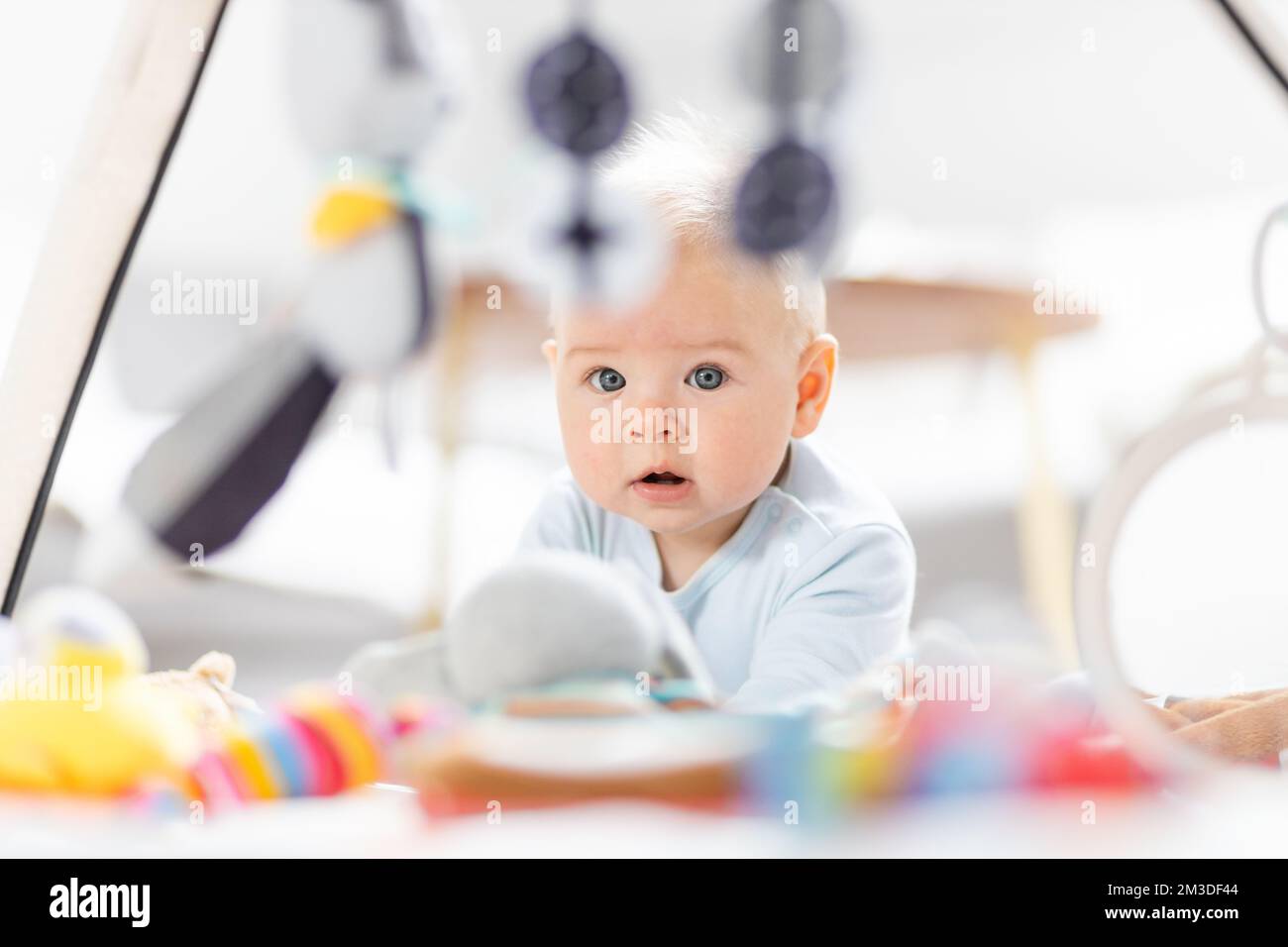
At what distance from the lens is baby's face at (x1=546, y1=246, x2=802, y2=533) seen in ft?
2.27

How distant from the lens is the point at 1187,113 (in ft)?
4.09

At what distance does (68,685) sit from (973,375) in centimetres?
101

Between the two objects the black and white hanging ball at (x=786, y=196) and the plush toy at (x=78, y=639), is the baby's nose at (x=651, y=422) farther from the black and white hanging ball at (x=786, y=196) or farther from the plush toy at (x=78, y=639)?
the plush toy at (x=78, y=639)

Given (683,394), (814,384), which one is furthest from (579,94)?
(814,384)

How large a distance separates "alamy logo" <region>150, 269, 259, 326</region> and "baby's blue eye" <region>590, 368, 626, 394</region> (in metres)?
0.25

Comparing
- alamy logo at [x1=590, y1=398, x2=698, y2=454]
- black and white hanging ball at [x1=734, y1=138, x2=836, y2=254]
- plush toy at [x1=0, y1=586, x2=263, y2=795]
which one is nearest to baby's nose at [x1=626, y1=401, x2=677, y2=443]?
alamy logo at [x1=590, y1=398, x2=698, y2=454]

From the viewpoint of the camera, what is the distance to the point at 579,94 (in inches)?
23.6

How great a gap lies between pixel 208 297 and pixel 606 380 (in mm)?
363

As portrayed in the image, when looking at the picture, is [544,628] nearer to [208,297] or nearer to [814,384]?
[814,384]

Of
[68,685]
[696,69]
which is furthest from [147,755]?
[696,69]

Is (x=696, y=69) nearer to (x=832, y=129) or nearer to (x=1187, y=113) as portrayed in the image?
(x=832, y=129)

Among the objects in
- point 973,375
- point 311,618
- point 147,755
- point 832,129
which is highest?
point 973,375
